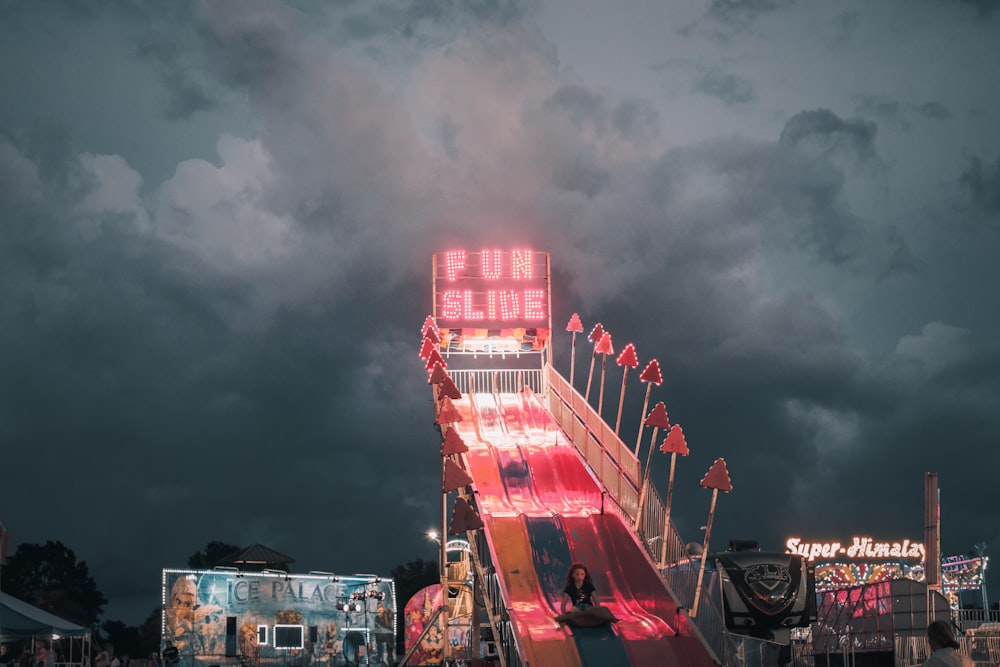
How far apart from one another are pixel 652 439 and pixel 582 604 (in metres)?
4.79

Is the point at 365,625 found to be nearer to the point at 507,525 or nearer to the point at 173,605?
the point at 173,605

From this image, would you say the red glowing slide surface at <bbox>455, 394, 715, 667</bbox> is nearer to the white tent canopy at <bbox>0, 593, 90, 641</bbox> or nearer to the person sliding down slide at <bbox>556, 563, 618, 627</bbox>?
the person sliding down slide at <bbox>556, 563, 618, 627</bbox>

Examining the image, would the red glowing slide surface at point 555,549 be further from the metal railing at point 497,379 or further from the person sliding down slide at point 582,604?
the metal railing at point 497,379

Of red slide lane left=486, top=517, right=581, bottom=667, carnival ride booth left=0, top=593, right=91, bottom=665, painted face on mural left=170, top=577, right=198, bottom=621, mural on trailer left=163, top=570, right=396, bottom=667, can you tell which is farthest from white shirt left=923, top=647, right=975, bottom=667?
painted face on mural left=170, top=577, right=198, bottom=621

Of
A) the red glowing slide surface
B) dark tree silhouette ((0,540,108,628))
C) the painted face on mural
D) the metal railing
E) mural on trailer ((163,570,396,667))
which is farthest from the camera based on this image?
dark tree silhouette ((0,540,108,628))

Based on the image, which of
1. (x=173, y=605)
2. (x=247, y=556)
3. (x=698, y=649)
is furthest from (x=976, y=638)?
(x=247, y=556)

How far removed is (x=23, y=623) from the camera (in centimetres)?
2544

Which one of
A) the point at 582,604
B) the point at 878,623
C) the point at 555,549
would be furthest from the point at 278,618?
the point at 878,623

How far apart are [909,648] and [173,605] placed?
23051 mm

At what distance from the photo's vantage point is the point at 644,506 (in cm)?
2288

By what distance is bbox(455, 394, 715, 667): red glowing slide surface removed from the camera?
1784 cm

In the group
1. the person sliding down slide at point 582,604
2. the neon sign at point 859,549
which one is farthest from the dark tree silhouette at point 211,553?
the person sliding down slide at point 582,604

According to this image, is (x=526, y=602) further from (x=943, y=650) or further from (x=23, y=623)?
(x=23, y=623)

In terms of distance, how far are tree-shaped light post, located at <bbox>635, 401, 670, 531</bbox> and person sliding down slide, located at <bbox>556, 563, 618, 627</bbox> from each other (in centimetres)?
343
